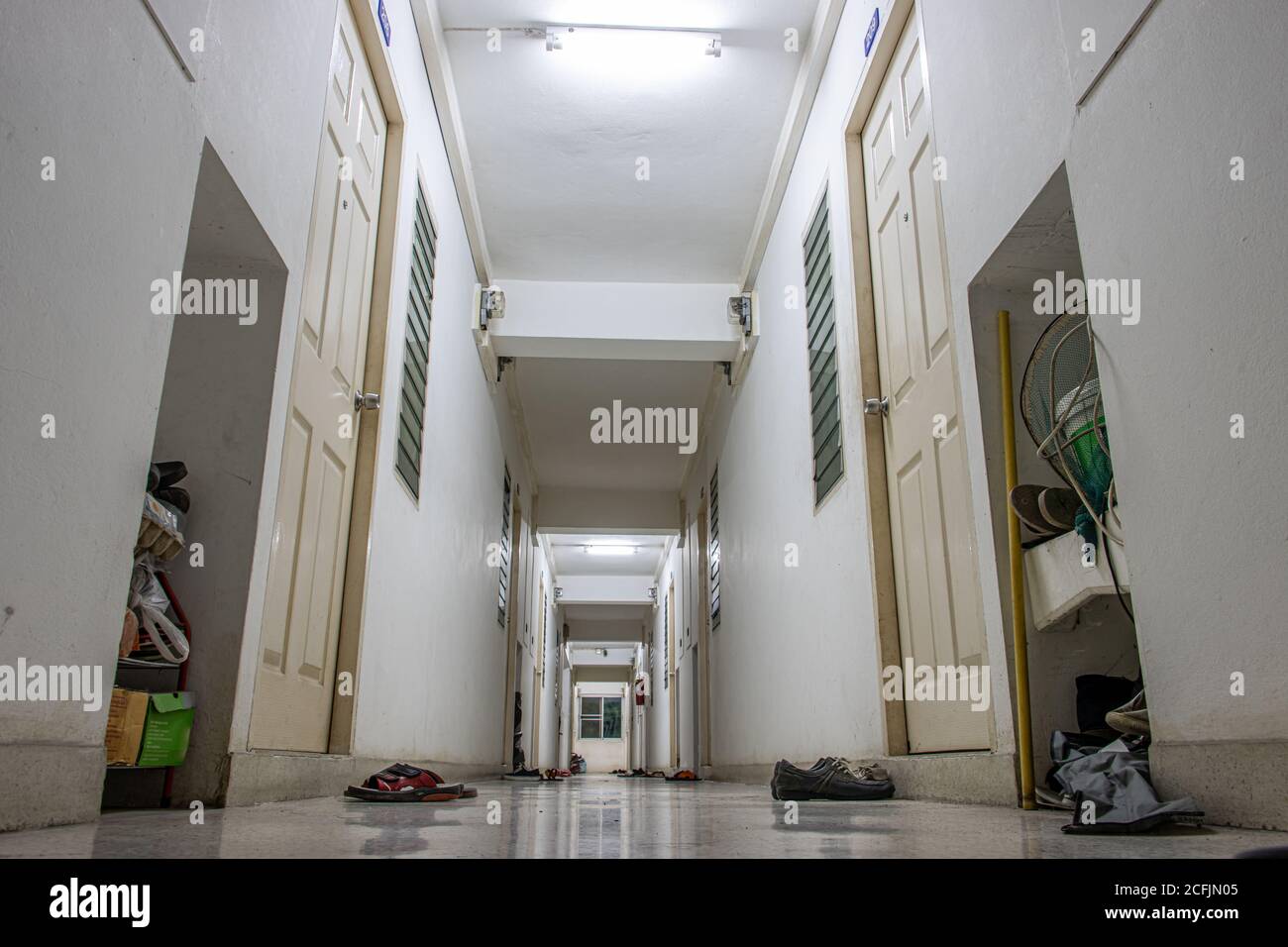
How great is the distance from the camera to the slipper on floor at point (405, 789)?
262 centimetres

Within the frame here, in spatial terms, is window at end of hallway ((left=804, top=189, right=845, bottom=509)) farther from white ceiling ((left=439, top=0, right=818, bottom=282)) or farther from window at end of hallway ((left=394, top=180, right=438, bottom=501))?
window at end of hallway ((left=394, top=180, right=438, bottom=501))

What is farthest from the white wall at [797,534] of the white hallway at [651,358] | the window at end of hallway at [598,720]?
the window at end of hallway at [598,720]

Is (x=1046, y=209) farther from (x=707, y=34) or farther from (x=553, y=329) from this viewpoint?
(x=553, y=329)

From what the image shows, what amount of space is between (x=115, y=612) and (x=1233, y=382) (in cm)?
205

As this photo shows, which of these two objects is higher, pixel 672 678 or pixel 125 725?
pixel 672 678

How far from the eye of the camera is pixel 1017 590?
7.84 ft

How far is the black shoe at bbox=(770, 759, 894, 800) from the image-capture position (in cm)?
295

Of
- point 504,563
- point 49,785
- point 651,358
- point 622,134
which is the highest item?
point 622,134

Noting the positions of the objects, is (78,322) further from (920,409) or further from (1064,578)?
(920,409)

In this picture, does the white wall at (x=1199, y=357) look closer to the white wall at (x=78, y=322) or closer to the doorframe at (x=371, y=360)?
the white wall at (x=78, y=322)

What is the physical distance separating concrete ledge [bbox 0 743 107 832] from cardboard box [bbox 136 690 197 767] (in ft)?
1.49

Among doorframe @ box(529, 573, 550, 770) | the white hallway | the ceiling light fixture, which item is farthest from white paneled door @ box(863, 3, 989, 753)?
doorframe @ box(529, 573, 550, 770)

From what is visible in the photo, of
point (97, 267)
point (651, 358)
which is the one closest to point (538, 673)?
point (651, 358)

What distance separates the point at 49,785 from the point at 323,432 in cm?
172
